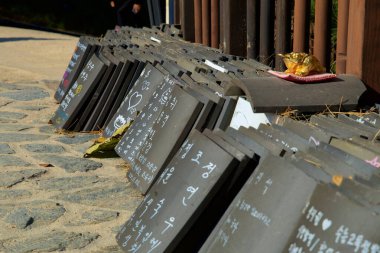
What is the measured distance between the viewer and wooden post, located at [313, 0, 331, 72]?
6.67 meters

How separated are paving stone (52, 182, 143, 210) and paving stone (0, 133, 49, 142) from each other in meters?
1.79

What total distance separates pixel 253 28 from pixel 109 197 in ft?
8.97

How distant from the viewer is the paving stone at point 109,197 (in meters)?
5.88

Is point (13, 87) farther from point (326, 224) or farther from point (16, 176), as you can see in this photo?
point (326, 224)

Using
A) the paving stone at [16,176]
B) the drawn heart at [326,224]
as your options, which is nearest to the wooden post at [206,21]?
the paving stone at [16,176]

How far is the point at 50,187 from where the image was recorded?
6301mm

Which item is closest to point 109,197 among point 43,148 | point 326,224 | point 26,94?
point 43,148

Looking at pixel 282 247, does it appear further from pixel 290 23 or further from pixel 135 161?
pixel 290 23

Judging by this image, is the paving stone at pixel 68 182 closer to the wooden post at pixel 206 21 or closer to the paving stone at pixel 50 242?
the paving stone at pixel 50 242

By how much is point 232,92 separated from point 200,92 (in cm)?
30

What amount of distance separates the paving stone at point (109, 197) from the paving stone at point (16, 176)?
0.51 meters

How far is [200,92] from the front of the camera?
593 centimetres

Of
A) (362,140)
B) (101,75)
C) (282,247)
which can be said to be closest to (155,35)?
(101,75)

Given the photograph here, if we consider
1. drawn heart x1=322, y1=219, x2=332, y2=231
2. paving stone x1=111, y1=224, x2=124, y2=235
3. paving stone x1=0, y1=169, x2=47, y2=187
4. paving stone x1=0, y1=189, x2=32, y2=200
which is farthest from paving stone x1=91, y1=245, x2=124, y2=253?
drawn heart x1=322, y1=219, x2=332, y2=231
